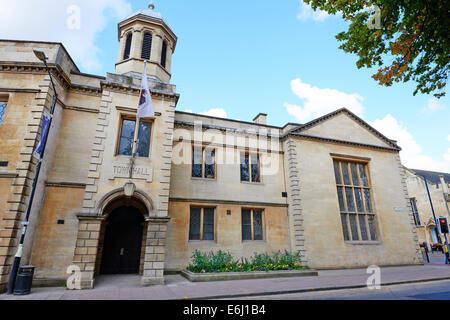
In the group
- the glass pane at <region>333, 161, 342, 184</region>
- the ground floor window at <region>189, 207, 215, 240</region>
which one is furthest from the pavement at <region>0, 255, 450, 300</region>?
the glass pane at <region>333, 161, 342, 184</region>

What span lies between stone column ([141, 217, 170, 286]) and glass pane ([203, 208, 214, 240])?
4.11 meters

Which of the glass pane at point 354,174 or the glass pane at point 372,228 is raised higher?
the glass pane at point 354,174

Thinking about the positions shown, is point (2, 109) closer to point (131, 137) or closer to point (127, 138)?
point (127, 138)

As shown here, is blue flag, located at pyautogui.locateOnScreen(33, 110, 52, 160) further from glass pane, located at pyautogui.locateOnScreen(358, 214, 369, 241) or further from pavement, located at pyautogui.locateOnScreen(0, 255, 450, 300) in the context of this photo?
glass pane, located at pyautogui.locateOnScreen(358, 214, 369, 241)

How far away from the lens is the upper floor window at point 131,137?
11.9m

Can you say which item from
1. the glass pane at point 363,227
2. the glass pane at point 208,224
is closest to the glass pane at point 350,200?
the glass pane at point 363,227

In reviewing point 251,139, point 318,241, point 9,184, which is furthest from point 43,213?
point 318,241

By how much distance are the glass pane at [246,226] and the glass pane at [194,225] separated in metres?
2.92

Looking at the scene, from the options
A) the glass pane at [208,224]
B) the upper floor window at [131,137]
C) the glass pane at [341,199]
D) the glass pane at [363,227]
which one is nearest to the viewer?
the upper floor window at [131,137]

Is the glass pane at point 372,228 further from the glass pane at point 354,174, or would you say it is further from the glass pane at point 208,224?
the glass pane at point 208,224

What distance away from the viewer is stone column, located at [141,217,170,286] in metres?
9.82

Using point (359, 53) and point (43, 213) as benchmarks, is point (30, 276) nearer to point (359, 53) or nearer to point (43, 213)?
point (43, 213)

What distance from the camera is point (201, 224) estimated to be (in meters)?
14.1

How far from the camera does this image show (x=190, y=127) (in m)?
15.5
